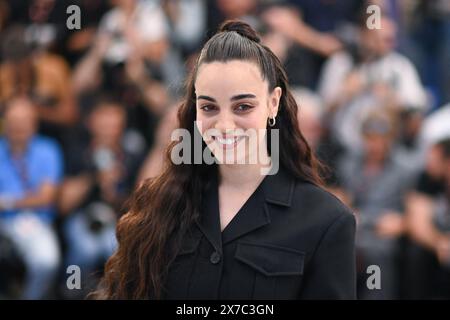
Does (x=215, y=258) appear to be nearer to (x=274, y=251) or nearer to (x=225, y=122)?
(x=274, y=251)

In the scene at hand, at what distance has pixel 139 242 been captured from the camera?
266cm

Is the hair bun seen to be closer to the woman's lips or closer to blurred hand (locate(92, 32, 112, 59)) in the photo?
the woman's lips

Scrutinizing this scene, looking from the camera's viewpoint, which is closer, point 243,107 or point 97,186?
point 243,107

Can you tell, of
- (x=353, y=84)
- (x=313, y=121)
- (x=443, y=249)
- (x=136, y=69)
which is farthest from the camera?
(x=136, y=69)

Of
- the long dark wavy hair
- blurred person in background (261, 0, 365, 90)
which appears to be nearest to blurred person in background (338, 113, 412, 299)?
blurred person in background (261, 0, 365, 90)

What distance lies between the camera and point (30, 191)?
5637 mm

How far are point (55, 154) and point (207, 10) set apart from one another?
4.77 ft

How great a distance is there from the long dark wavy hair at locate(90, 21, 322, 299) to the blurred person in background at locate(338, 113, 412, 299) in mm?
2617

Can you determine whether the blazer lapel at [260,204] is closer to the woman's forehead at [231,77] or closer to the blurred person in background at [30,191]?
the woman's forehead at [231,77]

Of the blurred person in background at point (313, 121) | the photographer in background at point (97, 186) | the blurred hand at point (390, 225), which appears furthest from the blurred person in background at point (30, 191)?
the blurred hand at point (390, 225)

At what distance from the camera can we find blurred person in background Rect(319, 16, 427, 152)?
5621 millimetres

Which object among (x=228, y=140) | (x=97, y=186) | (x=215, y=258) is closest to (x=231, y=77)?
(x=228, y=140)

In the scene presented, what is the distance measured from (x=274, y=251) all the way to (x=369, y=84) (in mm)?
3349

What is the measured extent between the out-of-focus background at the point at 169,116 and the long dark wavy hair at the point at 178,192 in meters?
2.44
